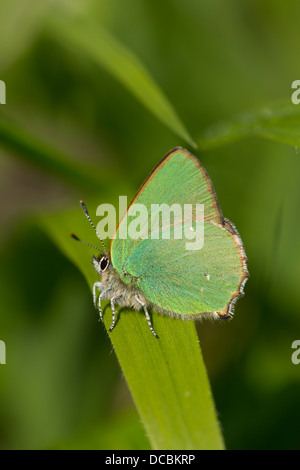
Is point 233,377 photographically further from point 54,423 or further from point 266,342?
point 54,423

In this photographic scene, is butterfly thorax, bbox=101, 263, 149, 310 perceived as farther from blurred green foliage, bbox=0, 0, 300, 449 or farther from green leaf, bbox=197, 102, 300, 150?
green leaf, bbox=197, 102, 300, 150

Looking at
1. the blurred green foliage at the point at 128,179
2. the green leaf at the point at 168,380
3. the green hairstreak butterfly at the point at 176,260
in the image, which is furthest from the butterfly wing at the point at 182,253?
the blurred green foliage at the point at 128,179

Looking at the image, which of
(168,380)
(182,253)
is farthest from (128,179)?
(168,380)

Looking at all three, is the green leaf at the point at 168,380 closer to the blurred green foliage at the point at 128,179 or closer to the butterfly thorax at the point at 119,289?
the butterfly thorax at the point at 119,289

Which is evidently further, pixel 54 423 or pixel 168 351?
pixel 54 423

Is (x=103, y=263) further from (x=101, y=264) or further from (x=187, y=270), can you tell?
(x=187, y=270)

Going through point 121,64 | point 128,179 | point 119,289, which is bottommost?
point 119,289

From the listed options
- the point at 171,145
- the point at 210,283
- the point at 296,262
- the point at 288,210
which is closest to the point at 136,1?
the point at 171,145
